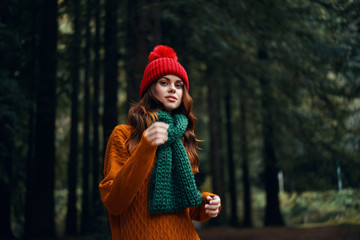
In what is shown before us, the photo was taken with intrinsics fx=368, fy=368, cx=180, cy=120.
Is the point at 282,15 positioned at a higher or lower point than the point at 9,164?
higher

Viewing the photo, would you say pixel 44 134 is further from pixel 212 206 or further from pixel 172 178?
pixel 212 206

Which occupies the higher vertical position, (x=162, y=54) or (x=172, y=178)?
(x=162, y=54)

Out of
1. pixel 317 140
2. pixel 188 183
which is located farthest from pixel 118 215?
pixel 317 140

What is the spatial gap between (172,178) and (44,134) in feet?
22.6

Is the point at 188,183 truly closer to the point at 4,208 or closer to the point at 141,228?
the point at 141,228

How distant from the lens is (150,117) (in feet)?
8.62

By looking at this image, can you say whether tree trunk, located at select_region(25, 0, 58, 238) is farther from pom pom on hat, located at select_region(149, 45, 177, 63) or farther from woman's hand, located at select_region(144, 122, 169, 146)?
woman's hand, located at select_region(144, 122, 169, 146)

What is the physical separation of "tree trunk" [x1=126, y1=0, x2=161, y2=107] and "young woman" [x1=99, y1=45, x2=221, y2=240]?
3618mm

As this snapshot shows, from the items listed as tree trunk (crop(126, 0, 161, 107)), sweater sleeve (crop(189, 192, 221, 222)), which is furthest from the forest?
sweater sleeve (crop(189, 192, 221, 222))

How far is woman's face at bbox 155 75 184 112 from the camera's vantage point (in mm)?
2785

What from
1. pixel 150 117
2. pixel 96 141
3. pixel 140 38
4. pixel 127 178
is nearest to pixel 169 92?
pixel 150 117

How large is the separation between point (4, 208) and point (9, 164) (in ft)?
3.46

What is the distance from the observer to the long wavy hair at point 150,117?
2.62 metres

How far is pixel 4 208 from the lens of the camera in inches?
329
